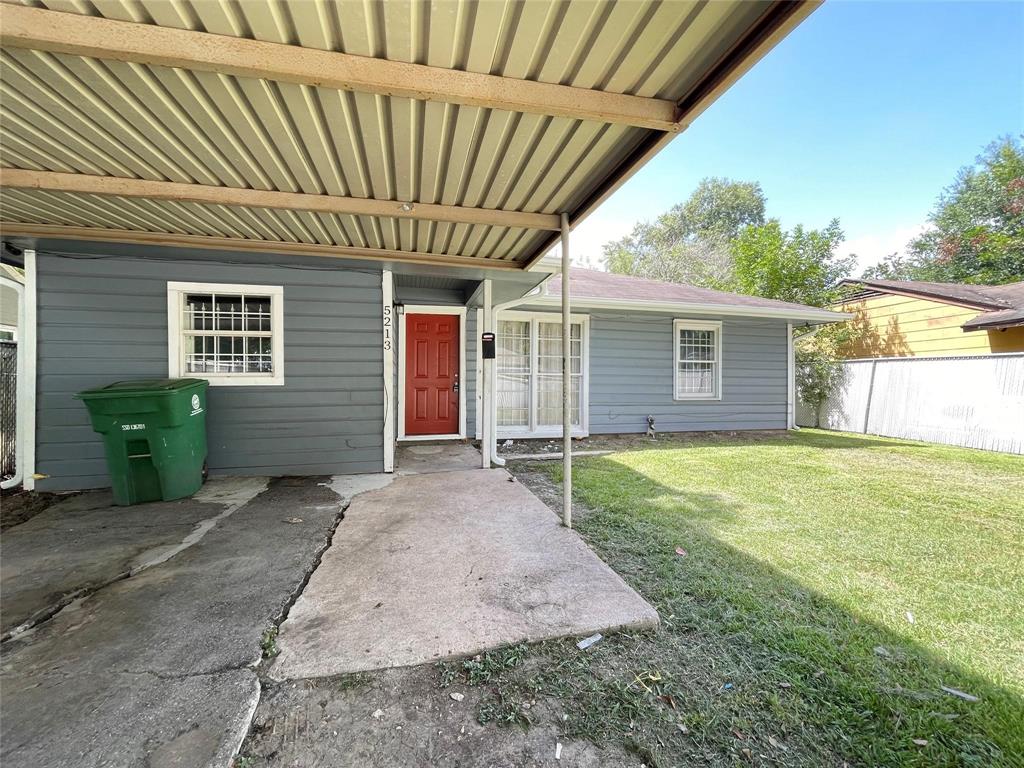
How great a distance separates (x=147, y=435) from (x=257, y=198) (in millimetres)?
2315

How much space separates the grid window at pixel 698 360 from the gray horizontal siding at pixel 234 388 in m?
5.85

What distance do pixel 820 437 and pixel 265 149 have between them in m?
9.82

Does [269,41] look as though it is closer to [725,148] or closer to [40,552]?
[40,552]

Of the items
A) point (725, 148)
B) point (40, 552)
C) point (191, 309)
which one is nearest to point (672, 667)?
point (40, 552)

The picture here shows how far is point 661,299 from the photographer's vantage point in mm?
7480

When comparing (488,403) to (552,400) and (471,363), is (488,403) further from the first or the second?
(552,400)

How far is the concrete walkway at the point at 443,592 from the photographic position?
5.62ft

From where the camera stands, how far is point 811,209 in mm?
17359

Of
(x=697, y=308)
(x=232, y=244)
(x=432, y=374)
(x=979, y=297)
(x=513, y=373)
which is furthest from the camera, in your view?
(x=979, y=297)

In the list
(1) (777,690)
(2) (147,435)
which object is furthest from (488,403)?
(1) (777,690)

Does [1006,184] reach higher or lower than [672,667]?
higher

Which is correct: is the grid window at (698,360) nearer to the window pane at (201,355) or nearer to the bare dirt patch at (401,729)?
the bare dirt patch at (401,729)

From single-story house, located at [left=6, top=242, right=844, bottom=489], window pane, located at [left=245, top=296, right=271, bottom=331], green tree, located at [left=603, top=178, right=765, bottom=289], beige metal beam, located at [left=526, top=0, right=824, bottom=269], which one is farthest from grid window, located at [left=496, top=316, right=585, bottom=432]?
green tree, located at [left=603, top=178, right=765, bottom=289]

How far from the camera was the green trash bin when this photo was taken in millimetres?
3309
